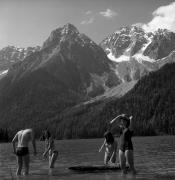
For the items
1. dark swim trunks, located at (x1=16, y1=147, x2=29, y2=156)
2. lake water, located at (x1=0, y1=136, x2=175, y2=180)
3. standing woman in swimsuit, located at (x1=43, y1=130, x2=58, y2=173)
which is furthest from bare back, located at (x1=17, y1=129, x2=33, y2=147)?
standing woman in swimsuit, located at (x1=43, y1=130, x2=58, y2=173)

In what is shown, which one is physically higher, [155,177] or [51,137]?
[51,137]

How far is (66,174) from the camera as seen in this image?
108 ft

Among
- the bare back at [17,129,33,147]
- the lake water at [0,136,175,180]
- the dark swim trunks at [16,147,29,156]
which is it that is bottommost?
the lake water at [0,136,175,180]

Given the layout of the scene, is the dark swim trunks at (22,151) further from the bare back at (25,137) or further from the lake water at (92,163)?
the lake water at (92,163)

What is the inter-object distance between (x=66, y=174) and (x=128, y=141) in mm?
7714

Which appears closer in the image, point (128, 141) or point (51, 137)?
point (128, 141)

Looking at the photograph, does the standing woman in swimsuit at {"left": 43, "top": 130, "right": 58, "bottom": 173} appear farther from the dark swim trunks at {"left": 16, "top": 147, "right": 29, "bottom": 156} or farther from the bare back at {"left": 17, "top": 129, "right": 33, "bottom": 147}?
the bare back at {"left": 17, "top": 129, "right": 33, "bottom": 147}

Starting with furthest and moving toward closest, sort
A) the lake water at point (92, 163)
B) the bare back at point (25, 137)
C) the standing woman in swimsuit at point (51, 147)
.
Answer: the standing woman in swimsuit at point (51, 147)
the bare back at point (25, 137)
the lake water at point (92, 163)

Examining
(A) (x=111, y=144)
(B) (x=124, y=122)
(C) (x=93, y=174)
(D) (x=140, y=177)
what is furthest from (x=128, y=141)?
(A) (x=111, y=144)

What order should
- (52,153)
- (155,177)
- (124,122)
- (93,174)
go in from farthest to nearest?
(52,153), (93,174), (155,177), (124,122)

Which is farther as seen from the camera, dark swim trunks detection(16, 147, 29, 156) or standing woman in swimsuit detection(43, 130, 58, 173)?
standing woman in swimsuit detection(43, 130, 58, 173)

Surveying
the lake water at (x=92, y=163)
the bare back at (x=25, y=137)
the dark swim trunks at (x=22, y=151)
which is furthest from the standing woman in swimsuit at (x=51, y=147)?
the bare back at (x=25, y=137)

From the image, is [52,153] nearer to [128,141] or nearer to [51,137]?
[51,137]

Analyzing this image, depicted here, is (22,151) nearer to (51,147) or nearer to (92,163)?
→ (51,147)
